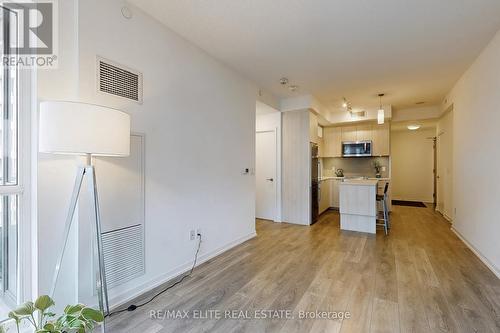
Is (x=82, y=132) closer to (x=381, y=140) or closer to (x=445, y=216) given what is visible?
(x=381, y=140)

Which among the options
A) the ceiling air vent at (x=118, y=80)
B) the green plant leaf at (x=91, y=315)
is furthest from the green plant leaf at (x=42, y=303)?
the ceiling air vent at (x=118, y=80)

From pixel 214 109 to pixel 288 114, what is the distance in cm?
242

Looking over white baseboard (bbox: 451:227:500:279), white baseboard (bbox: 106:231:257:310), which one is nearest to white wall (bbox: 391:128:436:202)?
white baseboard (bbox: 451:227:500:279)

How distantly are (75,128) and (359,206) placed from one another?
452cm

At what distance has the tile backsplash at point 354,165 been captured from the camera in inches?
256

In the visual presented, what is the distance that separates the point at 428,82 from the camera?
4.13 meters

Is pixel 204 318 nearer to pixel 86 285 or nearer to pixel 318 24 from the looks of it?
pixel 86 285

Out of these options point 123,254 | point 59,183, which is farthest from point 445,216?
point 59,183

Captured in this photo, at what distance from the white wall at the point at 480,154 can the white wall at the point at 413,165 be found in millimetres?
4010

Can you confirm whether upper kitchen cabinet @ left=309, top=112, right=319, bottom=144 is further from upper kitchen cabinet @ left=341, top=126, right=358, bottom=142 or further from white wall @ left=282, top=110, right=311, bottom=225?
upper kitchen cabinet @ left=341, top=126, right=358, bottom=142

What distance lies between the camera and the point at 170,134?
2.59 metres

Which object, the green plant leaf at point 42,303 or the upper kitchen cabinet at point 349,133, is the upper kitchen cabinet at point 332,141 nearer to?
the upper kitchen cabinet at point 349,133

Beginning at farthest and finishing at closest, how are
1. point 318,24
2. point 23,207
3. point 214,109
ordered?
point 214,109 < point 318,24 < point 23,207

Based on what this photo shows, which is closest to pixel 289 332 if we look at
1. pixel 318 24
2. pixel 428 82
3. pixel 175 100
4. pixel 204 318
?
pixel 204 318
